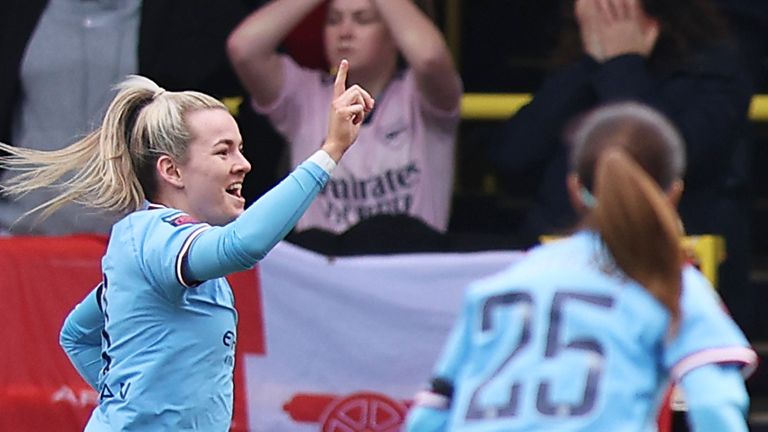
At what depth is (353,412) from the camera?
634 centimetres

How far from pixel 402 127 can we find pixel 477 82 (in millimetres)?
2417

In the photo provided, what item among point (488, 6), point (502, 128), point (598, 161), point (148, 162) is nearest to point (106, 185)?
A: point (148, 162)

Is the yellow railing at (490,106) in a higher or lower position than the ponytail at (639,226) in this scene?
lower

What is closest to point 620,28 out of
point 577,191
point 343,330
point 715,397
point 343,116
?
point 343,330

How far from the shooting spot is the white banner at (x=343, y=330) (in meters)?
6.37

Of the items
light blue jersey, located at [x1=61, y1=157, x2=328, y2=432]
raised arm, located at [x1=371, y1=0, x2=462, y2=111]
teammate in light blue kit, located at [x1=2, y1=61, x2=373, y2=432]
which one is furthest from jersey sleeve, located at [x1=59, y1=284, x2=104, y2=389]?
raised arm, located at [x1=371, y1=0, x2=462, y2=111]

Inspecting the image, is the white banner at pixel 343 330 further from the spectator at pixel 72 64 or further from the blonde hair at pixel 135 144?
the blonde hair at pixel 135 144

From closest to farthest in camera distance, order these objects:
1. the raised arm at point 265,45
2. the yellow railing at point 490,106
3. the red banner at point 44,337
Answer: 1. the red banner at point 44,337
2. the raised arm at point 265,45
3. the yellow railing at point 490,106

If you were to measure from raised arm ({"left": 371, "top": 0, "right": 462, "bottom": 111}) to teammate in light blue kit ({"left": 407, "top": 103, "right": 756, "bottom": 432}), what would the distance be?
2.83 meters

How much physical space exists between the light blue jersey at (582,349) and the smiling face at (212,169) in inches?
38.8

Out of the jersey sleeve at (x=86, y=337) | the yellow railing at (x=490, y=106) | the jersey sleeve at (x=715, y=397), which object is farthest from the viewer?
the yellow railing at (x=490, y=106)

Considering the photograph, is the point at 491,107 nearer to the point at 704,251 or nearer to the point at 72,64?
the point at 704,251

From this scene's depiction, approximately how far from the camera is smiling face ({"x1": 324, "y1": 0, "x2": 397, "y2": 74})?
263 inches

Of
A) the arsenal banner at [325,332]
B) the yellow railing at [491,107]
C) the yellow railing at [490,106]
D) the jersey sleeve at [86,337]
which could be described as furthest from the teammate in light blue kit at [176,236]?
the yellow railing at [491,107]
